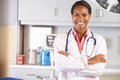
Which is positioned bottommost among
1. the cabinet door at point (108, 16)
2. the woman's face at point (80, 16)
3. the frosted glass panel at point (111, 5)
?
the woman's face at point (80, 16)

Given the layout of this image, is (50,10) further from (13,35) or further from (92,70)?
(92,70)

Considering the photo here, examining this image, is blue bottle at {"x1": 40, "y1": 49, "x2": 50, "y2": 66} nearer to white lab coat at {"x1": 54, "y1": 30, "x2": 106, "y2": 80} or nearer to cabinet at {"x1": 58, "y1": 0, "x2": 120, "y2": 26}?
cabinet at {"x1": 58, "y1": 0, "x2": 120, "y2": 26}

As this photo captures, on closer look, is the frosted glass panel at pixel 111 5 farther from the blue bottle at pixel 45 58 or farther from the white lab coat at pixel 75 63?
the white lab coat at pixel 75 63

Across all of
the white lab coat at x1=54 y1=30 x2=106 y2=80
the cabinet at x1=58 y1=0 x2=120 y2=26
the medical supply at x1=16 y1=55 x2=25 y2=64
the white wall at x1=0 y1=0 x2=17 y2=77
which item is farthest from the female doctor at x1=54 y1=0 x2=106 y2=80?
the white wall at x1=0 y1=0 x2=17 y2=77

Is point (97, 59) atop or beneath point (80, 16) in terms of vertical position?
beneath

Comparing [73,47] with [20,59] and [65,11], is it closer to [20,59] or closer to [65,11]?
[65,11]

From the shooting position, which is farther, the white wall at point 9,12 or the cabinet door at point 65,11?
the white wall at point 9,12

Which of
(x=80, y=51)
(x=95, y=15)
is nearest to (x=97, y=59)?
(x=80, y=51)

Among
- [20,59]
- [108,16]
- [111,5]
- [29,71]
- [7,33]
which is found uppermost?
[111,5]

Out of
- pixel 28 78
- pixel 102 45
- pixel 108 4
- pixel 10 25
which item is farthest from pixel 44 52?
pixel 102 45

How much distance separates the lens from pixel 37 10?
2.94 meters

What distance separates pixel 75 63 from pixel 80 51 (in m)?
0.09

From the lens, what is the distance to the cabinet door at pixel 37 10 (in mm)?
2910

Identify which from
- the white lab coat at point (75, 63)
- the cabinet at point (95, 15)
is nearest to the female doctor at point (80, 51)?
the white lab coat at point (75, 63)
